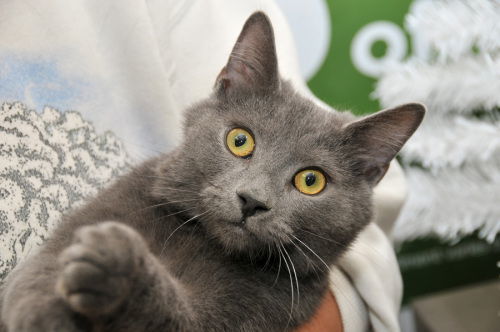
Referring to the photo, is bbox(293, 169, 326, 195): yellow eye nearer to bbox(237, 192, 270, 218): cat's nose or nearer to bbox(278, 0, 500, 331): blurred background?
bbox(237, 192, 270, 218): cat's nose

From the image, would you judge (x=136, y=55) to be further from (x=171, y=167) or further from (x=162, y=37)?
(x=171, y=167)

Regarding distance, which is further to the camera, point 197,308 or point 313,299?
point 313,299

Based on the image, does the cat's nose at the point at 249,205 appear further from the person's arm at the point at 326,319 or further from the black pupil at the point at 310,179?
the person's arm at the point at 326,319

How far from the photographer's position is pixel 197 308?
0.72 m

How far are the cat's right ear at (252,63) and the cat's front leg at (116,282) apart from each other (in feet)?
1.37

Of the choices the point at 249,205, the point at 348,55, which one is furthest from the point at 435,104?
the point at 249,205

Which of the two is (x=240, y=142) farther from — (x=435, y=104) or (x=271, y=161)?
(x=435, y=104)

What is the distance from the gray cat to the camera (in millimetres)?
662

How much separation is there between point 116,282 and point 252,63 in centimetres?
52

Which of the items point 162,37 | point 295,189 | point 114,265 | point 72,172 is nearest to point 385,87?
point 162,37

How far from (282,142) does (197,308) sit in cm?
32

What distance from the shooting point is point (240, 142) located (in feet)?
2.80

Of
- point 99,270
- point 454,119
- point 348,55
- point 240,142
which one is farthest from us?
point 348,55

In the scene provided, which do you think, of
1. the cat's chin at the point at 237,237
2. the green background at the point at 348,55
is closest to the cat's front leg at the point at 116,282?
the cat's chin at the point at 237,237
